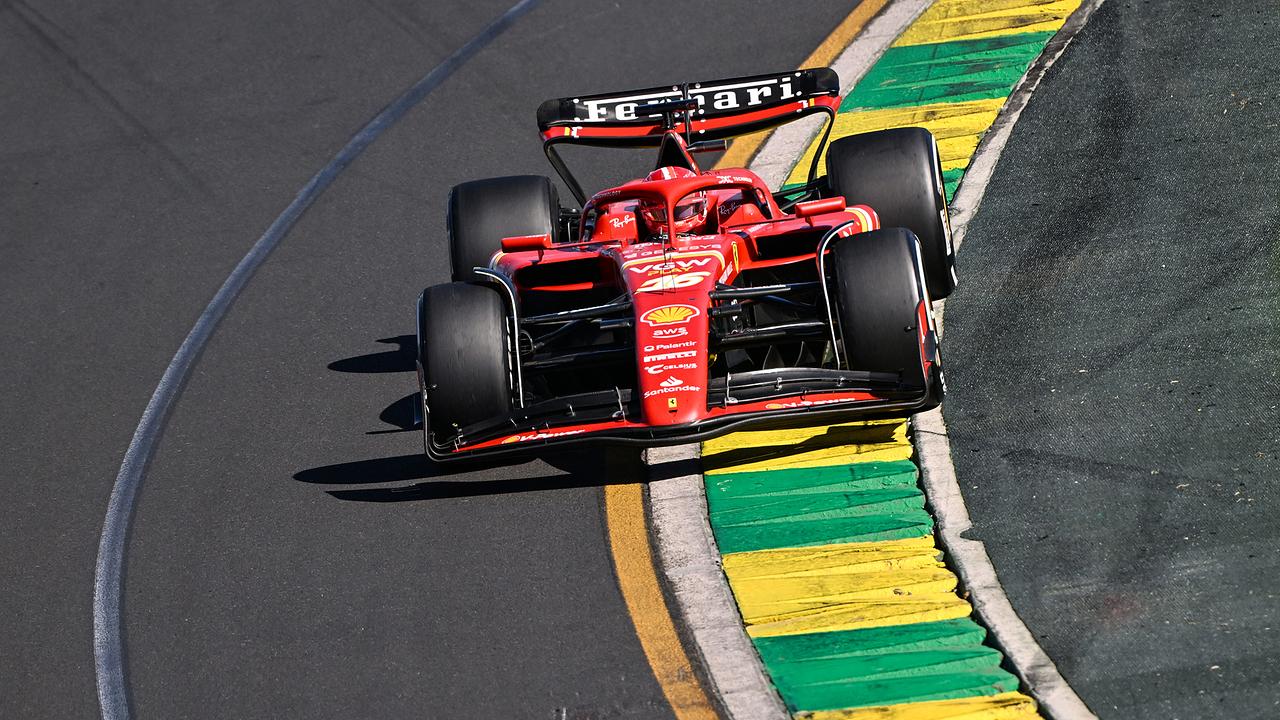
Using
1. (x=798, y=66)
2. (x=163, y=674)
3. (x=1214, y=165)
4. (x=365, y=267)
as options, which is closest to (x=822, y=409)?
(x=163, y=674)

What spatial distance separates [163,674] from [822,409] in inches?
126

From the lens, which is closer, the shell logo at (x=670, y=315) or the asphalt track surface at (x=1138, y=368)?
the asphalt track surface at (x=1138, y=368)

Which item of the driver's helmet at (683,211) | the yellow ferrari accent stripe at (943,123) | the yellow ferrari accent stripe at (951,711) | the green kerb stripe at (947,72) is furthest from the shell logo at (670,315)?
the green kerb stripe at (947,72)

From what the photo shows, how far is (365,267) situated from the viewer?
37.5 feet

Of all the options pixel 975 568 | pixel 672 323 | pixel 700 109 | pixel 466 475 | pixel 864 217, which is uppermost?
pixel 700 109

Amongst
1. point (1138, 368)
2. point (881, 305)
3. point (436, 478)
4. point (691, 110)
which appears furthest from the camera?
point (691, 110)

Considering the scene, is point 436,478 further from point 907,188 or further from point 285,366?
point 907,188

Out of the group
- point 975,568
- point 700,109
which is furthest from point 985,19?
point 975,568

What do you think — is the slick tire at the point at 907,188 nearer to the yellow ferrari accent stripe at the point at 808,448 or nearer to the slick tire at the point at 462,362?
the yellow ferrari accent stripe at the point at 808,448

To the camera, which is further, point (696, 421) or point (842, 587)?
point (696, 421)

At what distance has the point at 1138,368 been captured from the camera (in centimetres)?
833

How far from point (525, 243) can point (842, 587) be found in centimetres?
283

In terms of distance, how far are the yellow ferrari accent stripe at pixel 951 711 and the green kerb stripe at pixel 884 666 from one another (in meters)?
0.04

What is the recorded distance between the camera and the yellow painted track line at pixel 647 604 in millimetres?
6586
